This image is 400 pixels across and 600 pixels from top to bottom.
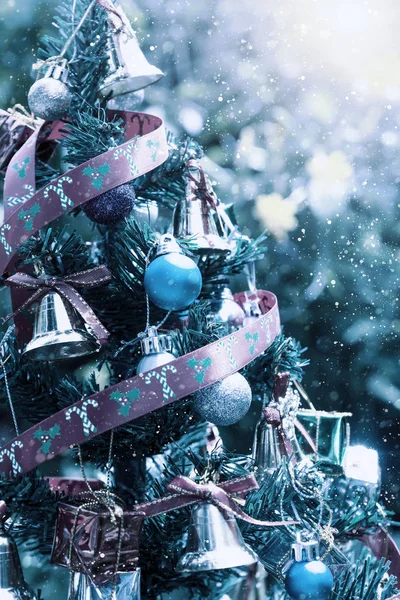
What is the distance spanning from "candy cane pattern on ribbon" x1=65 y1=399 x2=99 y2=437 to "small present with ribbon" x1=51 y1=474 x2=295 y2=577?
0.08 metres

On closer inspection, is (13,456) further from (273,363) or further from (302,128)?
(302,128)

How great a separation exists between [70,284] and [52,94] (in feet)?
0.87

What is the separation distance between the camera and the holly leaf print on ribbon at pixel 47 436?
0.84 m

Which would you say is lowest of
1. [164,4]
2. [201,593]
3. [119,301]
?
[201,593]

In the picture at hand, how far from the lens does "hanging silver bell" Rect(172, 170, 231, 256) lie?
100 cm

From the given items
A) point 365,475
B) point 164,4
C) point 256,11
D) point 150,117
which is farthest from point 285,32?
point 365,475

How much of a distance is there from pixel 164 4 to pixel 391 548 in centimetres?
100

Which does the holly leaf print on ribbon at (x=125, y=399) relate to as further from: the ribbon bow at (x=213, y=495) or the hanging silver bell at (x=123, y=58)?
the hanging silver bell at (x=123, y=58)

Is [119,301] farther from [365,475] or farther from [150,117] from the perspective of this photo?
[365,475]

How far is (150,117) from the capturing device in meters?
1.06

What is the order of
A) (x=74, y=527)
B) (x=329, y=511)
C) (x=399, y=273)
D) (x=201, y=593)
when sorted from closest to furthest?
1. (x=74, y=527)
2. (x=329, y=511)
3. (x=201, y=593)
4. (x=399, y=273)

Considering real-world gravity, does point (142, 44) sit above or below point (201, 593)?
above

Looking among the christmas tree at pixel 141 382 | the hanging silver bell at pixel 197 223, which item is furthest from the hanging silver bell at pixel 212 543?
the hanging silver bell at pixel 197 223

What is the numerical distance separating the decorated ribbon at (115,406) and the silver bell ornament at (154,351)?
37mm
